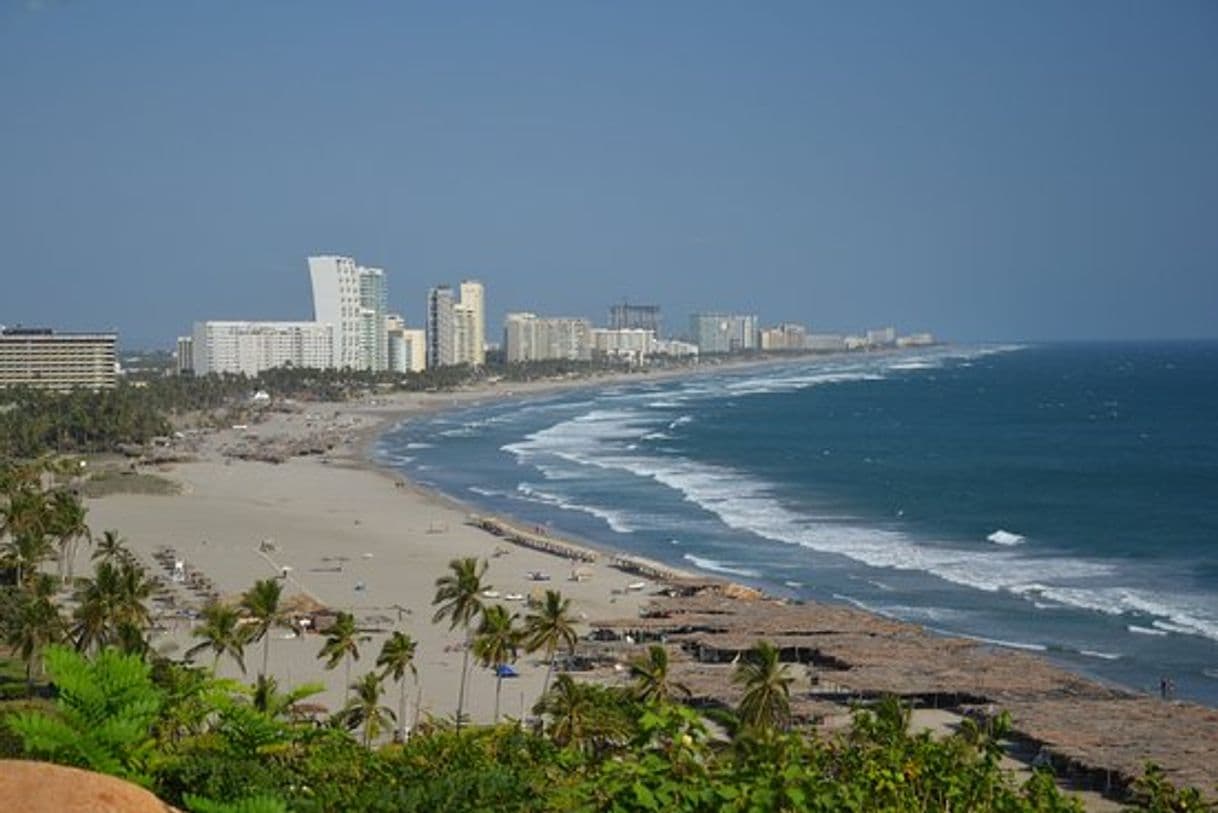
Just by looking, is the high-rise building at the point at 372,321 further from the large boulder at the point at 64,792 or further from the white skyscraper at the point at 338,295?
the large boulder at the point at 64,792

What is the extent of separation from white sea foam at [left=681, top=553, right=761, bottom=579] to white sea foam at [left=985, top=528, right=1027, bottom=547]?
35.8 feet

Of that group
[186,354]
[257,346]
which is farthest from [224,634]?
[186,354]

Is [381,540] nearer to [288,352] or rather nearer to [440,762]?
[440,762]

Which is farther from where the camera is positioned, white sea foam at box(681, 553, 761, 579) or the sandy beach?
white sea foam at box(681, 553, 761, 579)

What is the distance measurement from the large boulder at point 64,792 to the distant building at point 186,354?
17062 centimetres

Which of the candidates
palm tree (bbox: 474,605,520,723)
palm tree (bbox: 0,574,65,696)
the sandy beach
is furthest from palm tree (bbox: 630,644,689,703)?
palm tree (bbox: 0,574,65,696)

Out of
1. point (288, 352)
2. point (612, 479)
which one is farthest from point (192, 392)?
point (612, 479)

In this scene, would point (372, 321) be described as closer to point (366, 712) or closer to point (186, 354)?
point (186, 354)

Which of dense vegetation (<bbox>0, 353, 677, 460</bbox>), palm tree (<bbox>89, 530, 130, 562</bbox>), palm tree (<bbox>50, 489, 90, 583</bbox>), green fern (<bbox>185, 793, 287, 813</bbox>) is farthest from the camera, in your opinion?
dense vegetation (<bbox>0, 353, 677, 460</bbox>)

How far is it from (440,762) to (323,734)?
0.72 metres

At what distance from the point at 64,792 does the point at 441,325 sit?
7568 inches

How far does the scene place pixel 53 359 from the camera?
121m

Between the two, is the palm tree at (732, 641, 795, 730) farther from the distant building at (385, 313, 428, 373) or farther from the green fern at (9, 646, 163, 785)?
the distant building at (385, 313, 428, 373)

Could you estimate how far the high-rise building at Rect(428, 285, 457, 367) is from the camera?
196 metres
